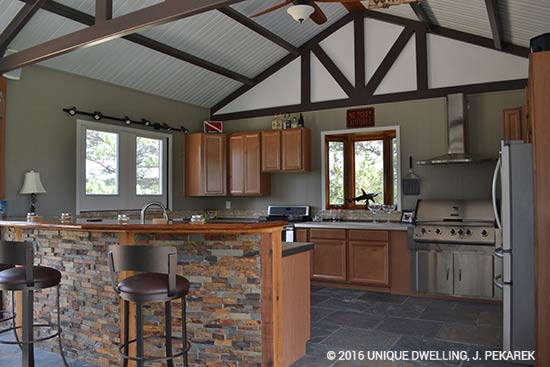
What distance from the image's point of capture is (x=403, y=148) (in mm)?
6188

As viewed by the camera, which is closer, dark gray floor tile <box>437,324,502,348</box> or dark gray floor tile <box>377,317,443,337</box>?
dark gray floor tile <box>437,324,502,348</box>

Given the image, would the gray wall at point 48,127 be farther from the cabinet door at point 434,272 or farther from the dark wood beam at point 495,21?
the dark wood beam at point 495,21

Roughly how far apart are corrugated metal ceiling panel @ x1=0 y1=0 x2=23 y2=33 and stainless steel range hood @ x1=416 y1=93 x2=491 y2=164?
5058mm

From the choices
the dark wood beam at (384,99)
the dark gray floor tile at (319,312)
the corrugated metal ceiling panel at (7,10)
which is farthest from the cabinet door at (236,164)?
the corrugated metal ceiling panel at (7,10)

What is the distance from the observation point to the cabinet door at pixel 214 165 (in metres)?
7.18

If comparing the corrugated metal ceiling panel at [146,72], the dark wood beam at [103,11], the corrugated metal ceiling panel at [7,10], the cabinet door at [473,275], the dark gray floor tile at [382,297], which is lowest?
the dark gray floor tile at [382,297]

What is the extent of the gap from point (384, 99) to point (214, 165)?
2890 millimetres

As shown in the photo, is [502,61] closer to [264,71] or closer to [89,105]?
[264,71]

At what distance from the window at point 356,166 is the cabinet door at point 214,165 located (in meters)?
1.71

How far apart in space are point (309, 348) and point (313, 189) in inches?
138

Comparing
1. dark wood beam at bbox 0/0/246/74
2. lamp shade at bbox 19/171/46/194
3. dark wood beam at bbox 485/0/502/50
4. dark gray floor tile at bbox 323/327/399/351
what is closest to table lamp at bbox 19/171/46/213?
lamp shade at bbox 19/171/46/194

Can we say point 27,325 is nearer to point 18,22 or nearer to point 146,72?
point 18,22

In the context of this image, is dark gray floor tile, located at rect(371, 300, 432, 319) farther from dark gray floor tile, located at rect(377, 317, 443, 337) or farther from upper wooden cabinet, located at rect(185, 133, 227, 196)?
upper wooden cabinet, located at rect(185, 133, 227, 196)

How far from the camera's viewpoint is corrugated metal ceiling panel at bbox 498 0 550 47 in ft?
14.3
